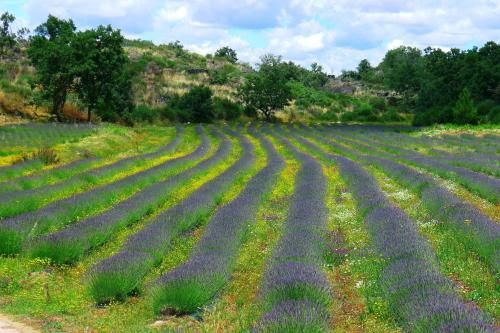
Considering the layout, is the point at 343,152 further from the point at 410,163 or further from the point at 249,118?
the point at 249,118

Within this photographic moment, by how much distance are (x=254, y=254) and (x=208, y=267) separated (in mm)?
2052

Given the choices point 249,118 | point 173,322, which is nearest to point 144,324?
point 173,322

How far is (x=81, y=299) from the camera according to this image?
27.2 feet

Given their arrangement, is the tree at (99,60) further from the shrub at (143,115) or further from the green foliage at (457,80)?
the green foliage at (457,80)

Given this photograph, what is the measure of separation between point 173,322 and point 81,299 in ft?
5.74

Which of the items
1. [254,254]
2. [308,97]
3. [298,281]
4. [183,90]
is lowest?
[254,254]

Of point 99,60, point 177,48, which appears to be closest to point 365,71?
point 177,48

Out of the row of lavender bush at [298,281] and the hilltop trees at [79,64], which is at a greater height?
the hilltop trees at [79,64]

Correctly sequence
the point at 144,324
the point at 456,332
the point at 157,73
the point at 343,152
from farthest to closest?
the point at 157,73, the point at 343,152, the point at 144,324, the point at 456,332

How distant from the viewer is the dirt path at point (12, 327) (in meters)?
6.93

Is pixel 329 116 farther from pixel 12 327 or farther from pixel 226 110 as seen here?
pixel 12 327

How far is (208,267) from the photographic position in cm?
876

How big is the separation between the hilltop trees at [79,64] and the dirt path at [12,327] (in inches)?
1570

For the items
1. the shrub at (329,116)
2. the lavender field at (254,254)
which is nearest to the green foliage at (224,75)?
the shrub at (329,116)
